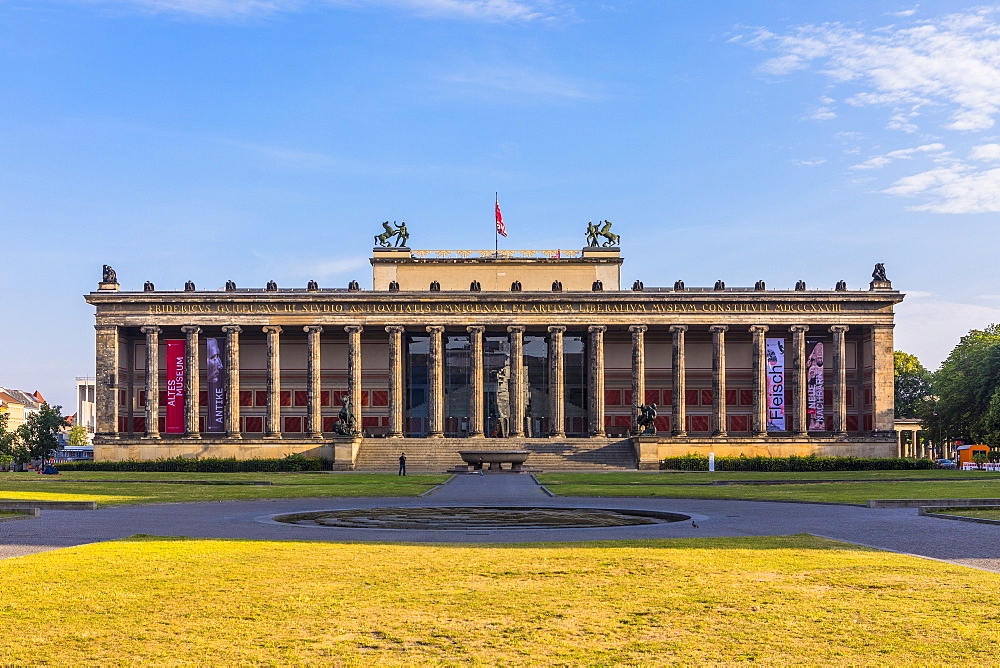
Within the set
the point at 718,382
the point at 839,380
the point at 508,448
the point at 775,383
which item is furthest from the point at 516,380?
the point at 839,380

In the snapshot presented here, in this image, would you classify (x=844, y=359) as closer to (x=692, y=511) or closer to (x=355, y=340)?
(x=355, y=340)

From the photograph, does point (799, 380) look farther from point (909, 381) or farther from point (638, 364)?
point (909, 381)

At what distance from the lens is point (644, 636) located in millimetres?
10852

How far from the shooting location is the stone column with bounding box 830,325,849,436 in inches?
3506

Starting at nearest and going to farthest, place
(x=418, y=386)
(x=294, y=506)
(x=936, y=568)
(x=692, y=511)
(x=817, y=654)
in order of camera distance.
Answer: (x=817, y=654), (x=936, y=568), (x=692, y=511), (x=294, y=506), (x=418, y=386)

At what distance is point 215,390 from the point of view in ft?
294

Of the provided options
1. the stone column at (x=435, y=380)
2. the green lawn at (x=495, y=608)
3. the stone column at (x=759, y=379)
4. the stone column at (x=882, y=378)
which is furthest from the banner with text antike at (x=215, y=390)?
the green lawn at (x=495, y=608)

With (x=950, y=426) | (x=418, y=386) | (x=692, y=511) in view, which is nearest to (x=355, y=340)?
(x=418, y=386)

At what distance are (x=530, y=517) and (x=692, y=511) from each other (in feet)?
20.4

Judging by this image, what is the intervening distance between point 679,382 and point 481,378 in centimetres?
1805

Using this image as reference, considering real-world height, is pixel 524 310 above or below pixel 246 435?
above

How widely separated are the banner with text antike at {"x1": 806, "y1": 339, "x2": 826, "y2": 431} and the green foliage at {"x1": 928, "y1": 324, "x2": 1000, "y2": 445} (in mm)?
12490

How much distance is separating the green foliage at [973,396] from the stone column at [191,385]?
67377mm

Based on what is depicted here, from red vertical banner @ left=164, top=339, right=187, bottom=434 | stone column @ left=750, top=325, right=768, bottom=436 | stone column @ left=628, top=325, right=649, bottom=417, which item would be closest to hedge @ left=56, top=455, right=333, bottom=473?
red vertical banner @ left=164, top=339, right=187, bottom=434
